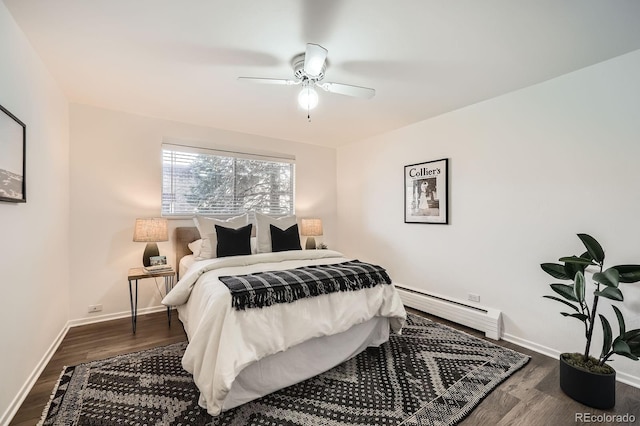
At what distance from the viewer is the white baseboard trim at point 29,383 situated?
5.33 ft

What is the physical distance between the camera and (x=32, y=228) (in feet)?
6.64

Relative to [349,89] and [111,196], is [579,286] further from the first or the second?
[111,196]

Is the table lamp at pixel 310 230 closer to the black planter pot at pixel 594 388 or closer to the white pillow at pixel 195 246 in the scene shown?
Answer: the white pillow at pixel 195 246

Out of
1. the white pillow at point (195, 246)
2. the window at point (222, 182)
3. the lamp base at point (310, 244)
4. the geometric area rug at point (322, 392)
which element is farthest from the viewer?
the lamp base at point (310, 244)

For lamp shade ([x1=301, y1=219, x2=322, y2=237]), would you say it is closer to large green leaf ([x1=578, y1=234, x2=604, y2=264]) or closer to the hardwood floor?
the hardwood floor

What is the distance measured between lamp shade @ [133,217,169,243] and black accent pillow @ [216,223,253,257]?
2.00 feet

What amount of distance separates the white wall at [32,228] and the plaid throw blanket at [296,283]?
1.22 meters

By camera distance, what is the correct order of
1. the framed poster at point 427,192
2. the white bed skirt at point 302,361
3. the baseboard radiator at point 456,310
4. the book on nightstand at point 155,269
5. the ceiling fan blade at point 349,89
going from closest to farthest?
1. the white bed skirt at point 302,361
2. the ceiling fan blade at point 349,89
3. the baseboard radiator at point 456,310
4. the book on nightstand at point 155,269
5. the framed poster at point 427,192

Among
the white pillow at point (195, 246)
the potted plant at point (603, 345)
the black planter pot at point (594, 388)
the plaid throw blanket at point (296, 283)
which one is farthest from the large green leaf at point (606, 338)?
the white pillow at point (195, 246)

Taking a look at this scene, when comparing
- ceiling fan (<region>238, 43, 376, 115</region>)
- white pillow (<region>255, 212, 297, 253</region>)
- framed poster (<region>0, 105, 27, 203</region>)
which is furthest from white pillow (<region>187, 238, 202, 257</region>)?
ceiling fan (<region>238, 43, 376, 115</region>)

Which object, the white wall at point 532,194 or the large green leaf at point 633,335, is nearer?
the large green leaf at point 633,335

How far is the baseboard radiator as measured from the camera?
2.75 metres

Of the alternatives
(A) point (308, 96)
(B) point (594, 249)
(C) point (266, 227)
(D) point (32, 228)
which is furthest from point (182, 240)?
(B) point (594, 249)

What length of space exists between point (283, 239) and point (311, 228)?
37.4 inches
